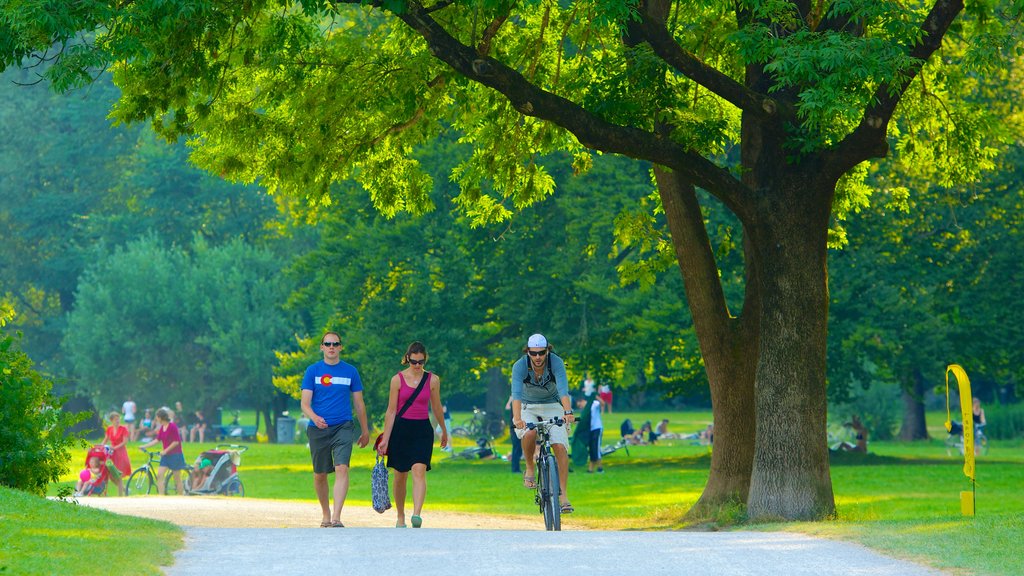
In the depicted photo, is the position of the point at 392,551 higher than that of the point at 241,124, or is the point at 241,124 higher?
the point at 241,124

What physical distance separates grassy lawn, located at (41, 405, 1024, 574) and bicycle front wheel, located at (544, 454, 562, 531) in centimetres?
220

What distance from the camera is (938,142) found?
19938 millimetres

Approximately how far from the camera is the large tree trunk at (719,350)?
18.3 meters

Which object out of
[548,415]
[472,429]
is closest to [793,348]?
[548,415]

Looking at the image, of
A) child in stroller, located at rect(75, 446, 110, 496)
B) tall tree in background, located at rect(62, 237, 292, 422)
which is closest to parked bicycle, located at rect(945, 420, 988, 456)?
child in stroller, located at rect(75, 446, 110, 496)

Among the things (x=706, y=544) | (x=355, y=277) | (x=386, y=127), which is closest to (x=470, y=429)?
(x=355, y=277)

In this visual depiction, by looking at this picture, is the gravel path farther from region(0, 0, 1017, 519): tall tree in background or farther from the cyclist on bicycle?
the cyclist on bicycle

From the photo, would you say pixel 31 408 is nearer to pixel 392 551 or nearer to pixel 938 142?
pixel 392 551

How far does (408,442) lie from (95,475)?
38.0 ft

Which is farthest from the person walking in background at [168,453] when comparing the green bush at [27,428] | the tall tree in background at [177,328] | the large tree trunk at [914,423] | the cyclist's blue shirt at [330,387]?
the tall tree in background at [177,328]

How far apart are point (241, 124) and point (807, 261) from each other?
23.9 feet

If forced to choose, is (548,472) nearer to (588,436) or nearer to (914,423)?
(588,436)

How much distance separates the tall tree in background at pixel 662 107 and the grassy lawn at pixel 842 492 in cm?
192

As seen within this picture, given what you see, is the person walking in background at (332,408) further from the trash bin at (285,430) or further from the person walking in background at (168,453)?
the trash bin at (285,430)
